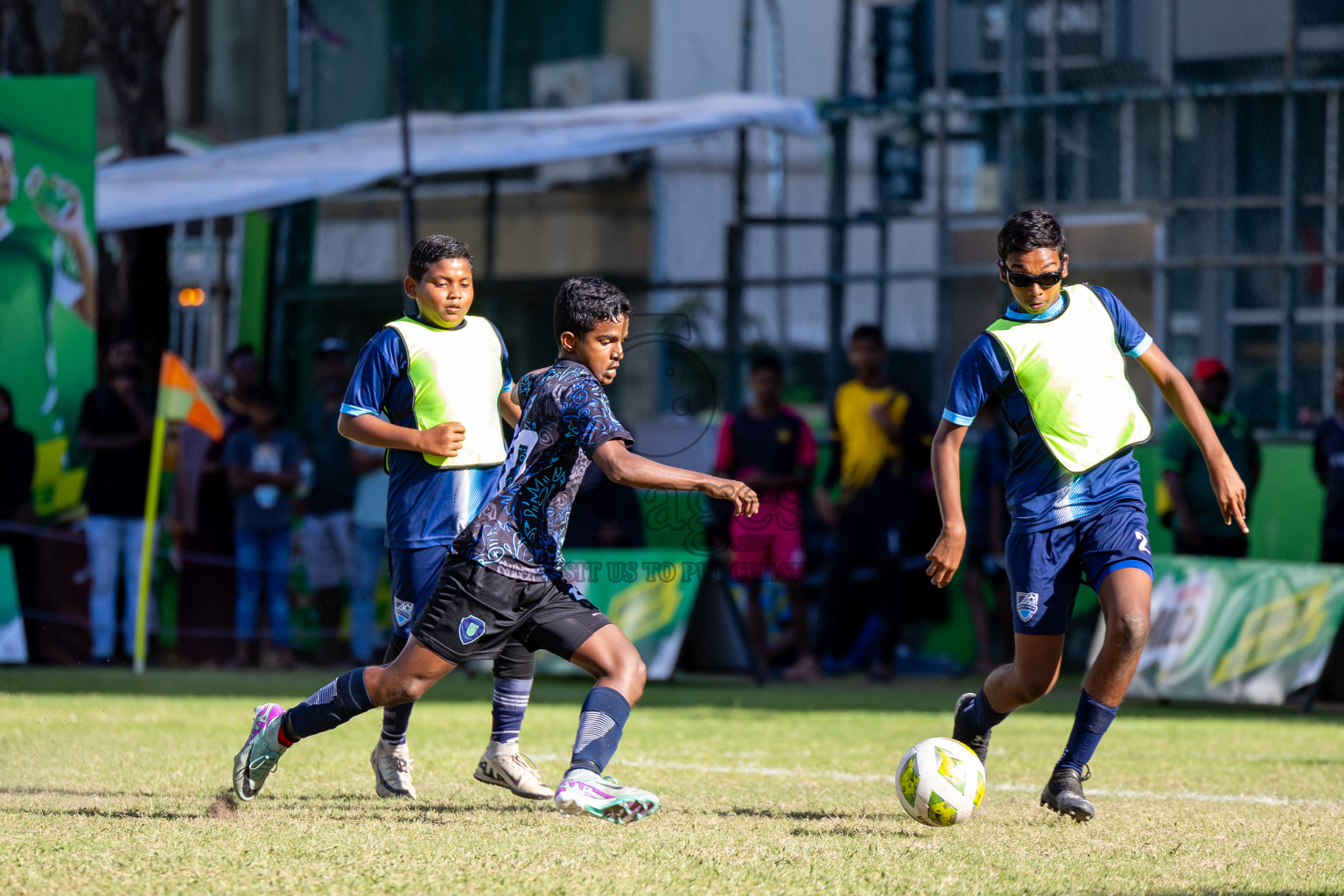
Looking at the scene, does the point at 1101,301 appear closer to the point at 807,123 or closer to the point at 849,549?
the point at 849,549

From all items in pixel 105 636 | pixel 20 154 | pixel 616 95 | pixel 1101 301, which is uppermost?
pixel 616 95

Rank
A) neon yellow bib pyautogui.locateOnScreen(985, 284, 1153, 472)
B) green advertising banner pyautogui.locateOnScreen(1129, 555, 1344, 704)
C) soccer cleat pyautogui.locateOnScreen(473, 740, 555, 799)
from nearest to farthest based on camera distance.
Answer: neon yellow bib pyautogui.locateOnScreen(985, 284, 1153, 472) < soccer cleat pyautogui.locateOnScreen(473, 740, 555, 799) < green advertising banner pyautogui.locateOnScreen(1129, 555, 1344, 704)

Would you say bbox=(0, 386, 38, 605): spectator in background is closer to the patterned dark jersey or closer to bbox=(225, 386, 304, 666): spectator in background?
bbox=(225, 386, 304, 666): spectator in background

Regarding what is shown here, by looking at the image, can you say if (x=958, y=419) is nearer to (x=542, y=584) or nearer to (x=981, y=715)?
(x=981, y=715)

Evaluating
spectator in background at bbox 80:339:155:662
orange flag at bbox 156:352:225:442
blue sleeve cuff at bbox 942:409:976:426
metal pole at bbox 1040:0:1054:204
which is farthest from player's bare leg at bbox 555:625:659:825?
metal pole at bbox 1040:0:1054:204

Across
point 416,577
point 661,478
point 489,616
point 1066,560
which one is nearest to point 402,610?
point 416,577

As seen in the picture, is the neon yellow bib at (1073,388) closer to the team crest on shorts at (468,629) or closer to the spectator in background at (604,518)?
the team crest on shorts at (468,629)

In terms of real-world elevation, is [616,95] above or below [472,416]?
above

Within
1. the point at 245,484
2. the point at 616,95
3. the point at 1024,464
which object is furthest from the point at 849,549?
the point at 616,95

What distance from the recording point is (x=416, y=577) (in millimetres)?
6379

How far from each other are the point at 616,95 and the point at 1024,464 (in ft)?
51.2

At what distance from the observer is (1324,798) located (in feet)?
22.4

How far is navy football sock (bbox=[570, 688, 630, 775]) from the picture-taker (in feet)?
18.5

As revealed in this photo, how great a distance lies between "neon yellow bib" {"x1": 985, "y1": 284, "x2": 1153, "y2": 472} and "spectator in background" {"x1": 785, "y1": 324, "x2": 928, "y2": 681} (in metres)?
6.26
